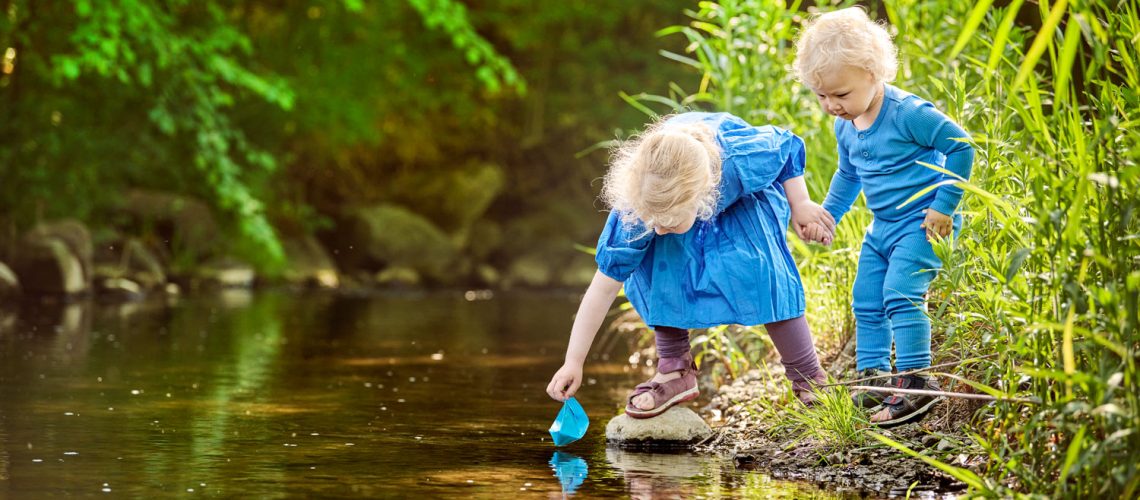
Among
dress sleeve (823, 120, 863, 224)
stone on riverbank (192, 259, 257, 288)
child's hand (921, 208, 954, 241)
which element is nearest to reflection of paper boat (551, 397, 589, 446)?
dress sleeve (823, 120, 863, 224)

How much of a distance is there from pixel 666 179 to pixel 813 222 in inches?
20.3

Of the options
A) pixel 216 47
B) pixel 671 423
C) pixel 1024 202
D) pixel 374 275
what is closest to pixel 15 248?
pixel 216 47

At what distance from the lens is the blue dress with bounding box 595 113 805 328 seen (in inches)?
147

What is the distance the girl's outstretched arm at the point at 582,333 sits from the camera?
3.64 metres

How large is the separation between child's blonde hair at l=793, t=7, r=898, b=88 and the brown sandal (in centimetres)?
93

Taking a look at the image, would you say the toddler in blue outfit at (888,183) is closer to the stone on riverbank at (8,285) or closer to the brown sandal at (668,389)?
the brown sandal at (668,389)

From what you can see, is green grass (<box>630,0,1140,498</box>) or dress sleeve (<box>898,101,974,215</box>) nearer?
green grass (<box>630,0,1140,498</box>)

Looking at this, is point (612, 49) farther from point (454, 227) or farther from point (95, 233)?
point (95, 233)

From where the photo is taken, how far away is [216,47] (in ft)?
40.8

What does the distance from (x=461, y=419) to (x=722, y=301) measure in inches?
41.9

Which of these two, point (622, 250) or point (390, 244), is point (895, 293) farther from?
point (390, 244)

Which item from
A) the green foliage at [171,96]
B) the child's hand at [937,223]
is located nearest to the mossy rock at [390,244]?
the green foliage at [171,96]

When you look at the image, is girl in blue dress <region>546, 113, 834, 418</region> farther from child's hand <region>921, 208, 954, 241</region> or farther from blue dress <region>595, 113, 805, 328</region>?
child's hand <region>921, 208, 954, 241</region>

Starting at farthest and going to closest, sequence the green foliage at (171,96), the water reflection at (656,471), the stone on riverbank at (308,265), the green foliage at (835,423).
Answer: the stone on riverbank at (308,265)
the green foliage at (171,96)
the green foliage at (835,423)
the water reflection at (656,471)
